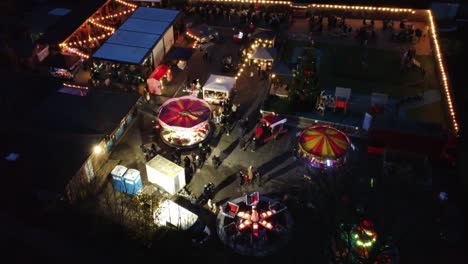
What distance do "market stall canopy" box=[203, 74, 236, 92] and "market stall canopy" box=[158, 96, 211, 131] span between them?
1.98 meters

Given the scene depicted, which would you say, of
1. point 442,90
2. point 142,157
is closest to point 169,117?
point 142,157

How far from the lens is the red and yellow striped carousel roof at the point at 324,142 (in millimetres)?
24078

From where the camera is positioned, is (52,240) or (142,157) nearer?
(52,240)

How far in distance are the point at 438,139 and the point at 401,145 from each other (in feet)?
6.10

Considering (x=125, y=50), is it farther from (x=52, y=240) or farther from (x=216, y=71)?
(x=52, y=240)

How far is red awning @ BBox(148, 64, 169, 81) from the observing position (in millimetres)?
29812

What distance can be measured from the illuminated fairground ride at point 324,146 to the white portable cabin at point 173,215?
23.6 ft

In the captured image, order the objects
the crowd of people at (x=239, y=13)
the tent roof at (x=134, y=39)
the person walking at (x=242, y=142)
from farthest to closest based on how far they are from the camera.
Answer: the crowd of people at (x=239, y=13) < the tent roof at (x=134, y=39) < the person walking at (x=242, y=142)

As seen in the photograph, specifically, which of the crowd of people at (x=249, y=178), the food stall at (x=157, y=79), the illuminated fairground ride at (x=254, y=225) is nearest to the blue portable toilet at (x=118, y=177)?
the illuminated fairground ride at (x=254, y=225)

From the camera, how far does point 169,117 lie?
26.0 m

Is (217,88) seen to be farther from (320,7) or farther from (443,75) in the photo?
(443,75)

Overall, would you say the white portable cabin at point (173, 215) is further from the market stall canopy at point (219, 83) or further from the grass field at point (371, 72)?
the grass field at point (371, 72)

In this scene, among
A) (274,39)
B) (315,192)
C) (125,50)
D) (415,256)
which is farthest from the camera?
(274,39)

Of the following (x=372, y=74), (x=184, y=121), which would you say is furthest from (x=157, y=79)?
(x=372, y=74)
